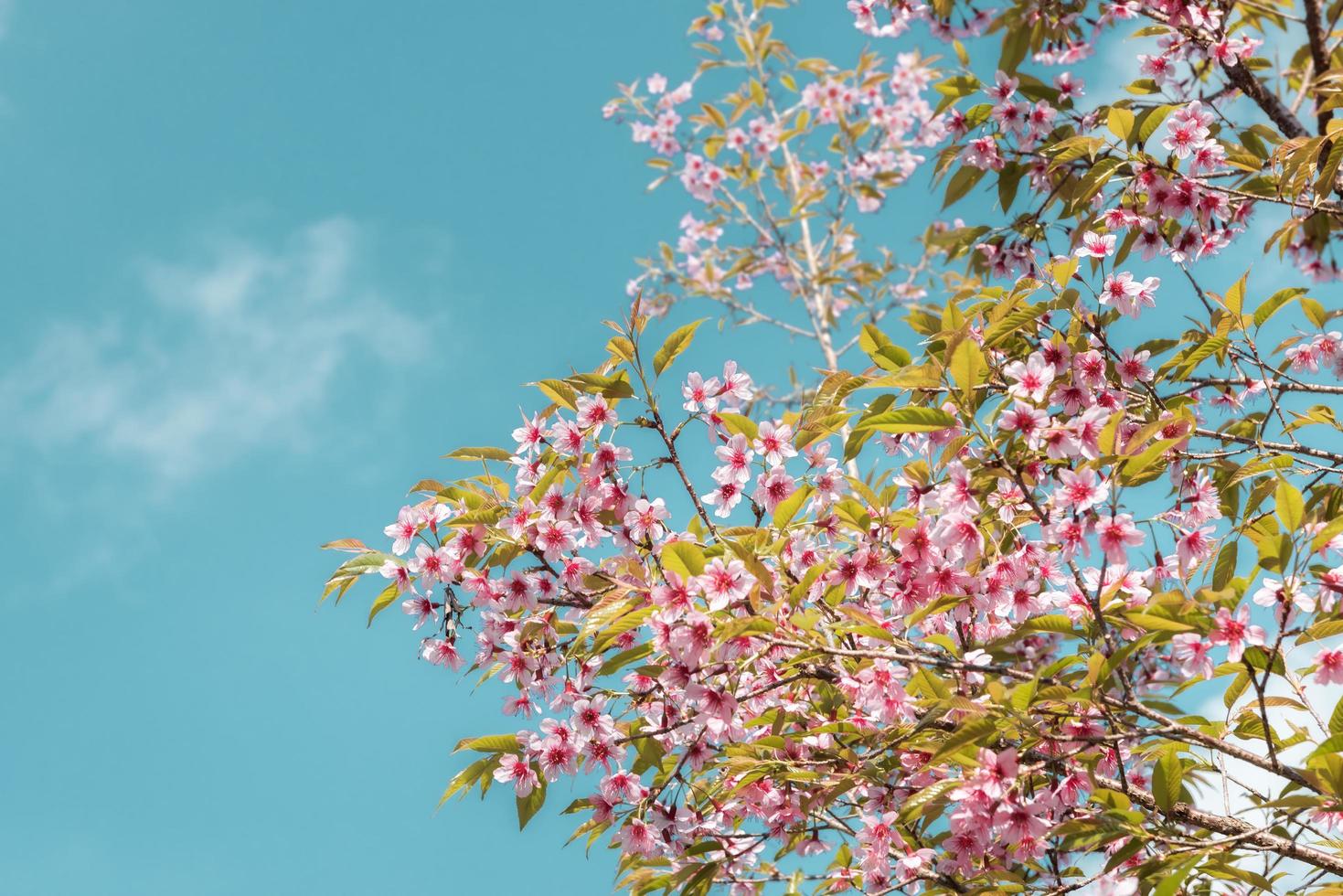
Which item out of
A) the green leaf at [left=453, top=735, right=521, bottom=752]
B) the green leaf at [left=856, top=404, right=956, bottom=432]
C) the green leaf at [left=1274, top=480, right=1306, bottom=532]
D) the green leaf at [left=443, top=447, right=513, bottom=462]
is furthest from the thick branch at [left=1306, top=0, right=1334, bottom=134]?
the green leaf at [left=453, top=735, right=521, bottom=752]

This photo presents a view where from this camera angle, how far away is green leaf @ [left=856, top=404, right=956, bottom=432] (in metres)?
1.80

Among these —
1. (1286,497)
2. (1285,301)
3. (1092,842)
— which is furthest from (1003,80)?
(1092,842)

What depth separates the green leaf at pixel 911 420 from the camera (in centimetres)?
180

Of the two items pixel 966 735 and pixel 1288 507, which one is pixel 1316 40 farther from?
pixel 966 735

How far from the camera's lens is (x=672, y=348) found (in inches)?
85.7

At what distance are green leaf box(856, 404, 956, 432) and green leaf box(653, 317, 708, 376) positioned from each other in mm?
514

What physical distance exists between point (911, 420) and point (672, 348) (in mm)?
582

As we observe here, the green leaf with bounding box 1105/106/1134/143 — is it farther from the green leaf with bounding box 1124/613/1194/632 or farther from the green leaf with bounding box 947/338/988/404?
the green leaf with bounding box 1124/613/1194/632

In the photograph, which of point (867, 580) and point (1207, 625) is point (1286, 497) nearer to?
point (1207, 625)

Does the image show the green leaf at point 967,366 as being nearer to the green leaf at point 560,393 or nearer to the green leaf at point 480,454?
the green leaf at point 560,393

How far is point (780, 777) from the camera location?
2.02 meters

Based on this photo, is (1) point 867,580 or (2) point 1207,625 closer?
(2) point 1207,625

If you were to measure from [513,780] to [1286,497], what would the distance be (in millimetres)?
1594

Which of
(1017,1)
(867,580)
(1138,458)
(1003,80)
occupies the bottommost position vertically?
(1138,458)
